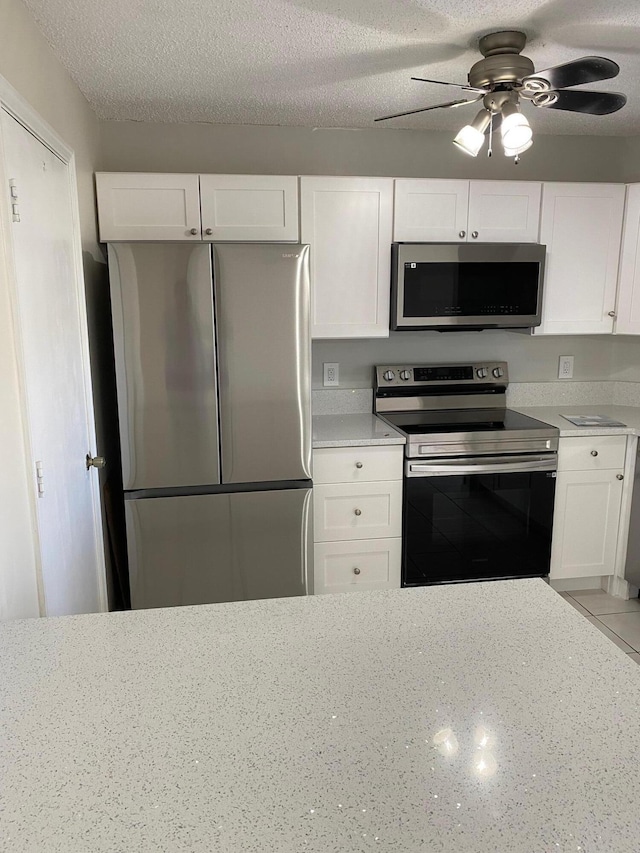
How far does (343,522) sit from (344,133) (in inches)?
77.9

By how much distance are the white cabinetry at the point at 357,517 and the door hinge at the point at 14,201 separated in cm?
157

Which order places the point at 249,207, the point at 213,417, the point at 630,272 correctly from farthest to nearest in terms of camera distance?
the point at 630,272
the point at 249,207
the point at 213,417

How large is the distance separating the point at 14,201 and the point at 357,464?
5.73 feet

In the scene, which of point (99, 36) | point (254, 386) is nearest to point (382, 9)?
point (99, 36)

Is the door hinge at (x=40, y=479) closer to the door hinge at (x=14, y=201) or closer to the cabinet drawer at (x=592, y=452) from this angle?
the door hinge at (x=14, y=201)

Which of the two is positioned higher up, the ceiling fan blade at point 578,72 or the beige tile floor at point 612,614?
the ceiling fan blade at point 578,72

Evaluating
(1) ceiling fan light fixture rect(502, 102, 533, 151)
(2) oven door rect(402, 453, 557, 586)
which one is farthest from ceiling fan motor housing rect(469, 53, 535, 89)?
(2) oven door rect(402, 453, 557, 586)

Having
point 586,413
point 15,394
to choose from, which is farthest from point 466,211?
point 15,394

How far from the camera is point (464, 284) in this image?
3.02 meters

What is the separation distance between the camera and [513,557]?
3.10 m

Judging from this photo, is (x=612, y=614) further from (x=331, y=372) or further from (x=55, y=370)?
(x=55, y=370)

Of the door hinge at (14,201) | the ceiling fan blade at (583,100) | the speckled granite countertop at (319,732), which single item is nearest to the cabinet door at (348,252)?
the ceiling fan blade at (583,100)

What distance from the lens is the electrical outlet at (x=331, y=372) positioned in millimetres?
3377

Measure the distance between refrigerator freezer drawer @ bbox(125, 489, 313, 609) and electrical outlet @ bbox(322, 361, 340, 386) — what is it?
85cm
